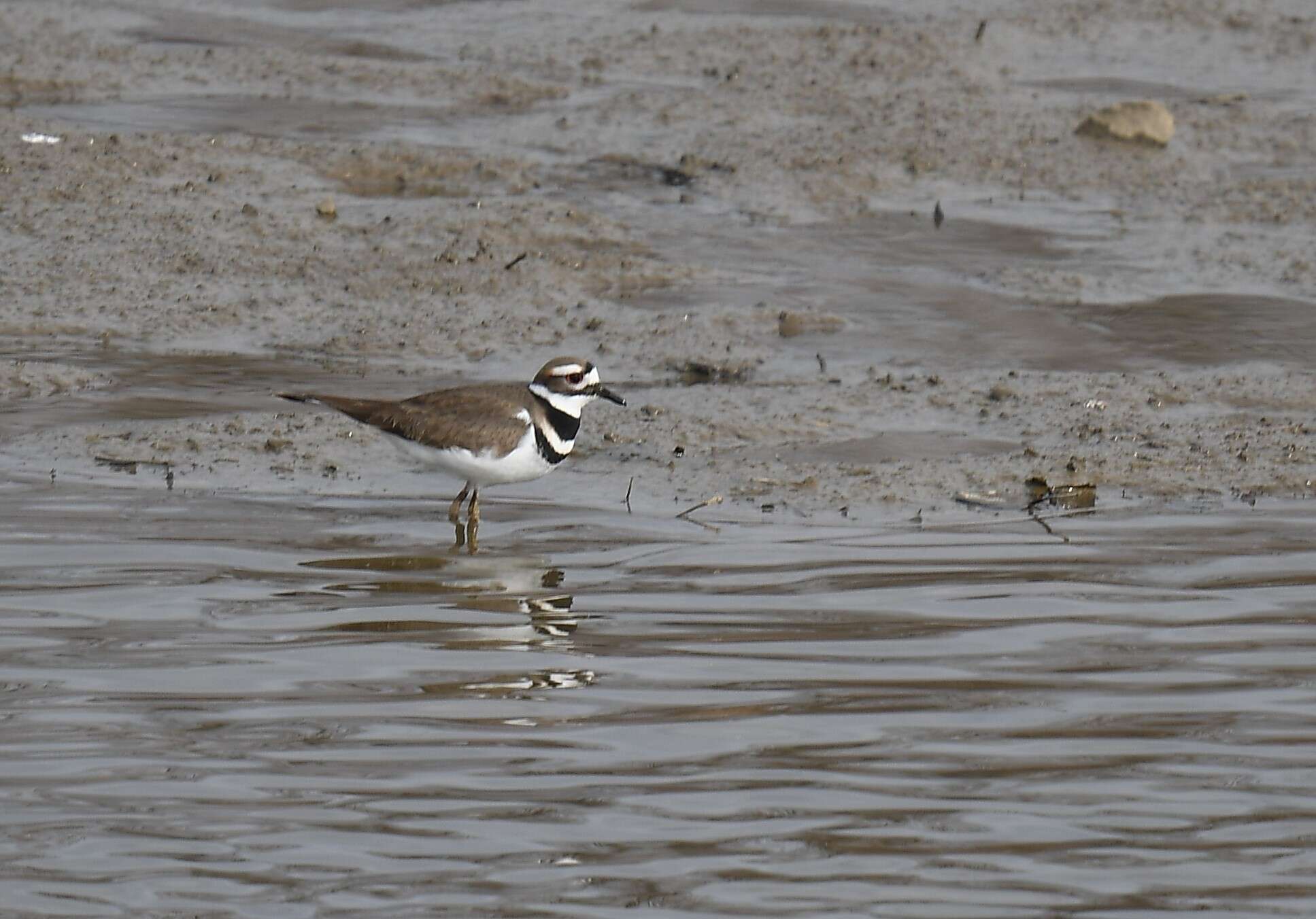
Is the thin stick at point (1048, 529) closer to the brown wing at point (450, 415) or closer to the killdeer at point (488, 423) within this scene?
the killdeer at point (488, 423)

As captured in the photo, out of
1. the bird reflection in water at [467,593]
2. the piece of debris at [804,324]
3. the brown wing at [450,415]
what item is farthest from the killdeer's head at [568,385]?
the piece of debris at [804,324]

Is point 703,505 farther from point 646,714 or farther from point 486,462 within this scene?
point 646,714

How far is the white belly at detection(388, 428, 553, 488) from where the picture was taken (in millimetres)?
8266

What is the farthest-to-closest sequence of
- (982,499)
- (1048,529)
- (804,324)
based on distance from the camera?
(804,324) → (982,499) → (1048,529)

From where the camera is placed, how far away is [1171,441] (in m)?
9.36

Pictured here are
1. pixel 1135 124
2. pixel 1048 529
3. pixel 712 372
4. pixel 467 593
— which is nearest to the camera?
pixel 467 593

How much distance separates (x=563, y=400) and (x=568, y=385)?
7cm

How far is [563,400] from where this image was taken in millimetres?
8695

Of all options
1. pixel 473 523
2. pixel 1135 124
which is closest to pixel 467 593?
pixel 473 523

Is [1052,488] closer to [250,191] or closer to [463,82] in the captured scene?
[250,191]

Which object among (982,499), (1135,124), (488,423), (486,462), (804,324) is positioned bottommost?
(982,499)

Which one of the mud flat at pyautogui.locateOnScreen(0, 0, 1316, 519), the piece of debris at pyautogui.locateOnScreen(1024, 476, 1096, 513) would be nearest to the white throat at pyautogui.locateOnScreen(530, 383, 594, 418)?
the mud flat at pyautogui.locateOnScreen(0, 0, 1316, 519)

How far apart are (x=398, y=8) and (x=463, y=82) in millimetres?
2330

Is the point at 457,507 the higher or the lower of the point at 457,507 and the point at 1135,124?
the lower
